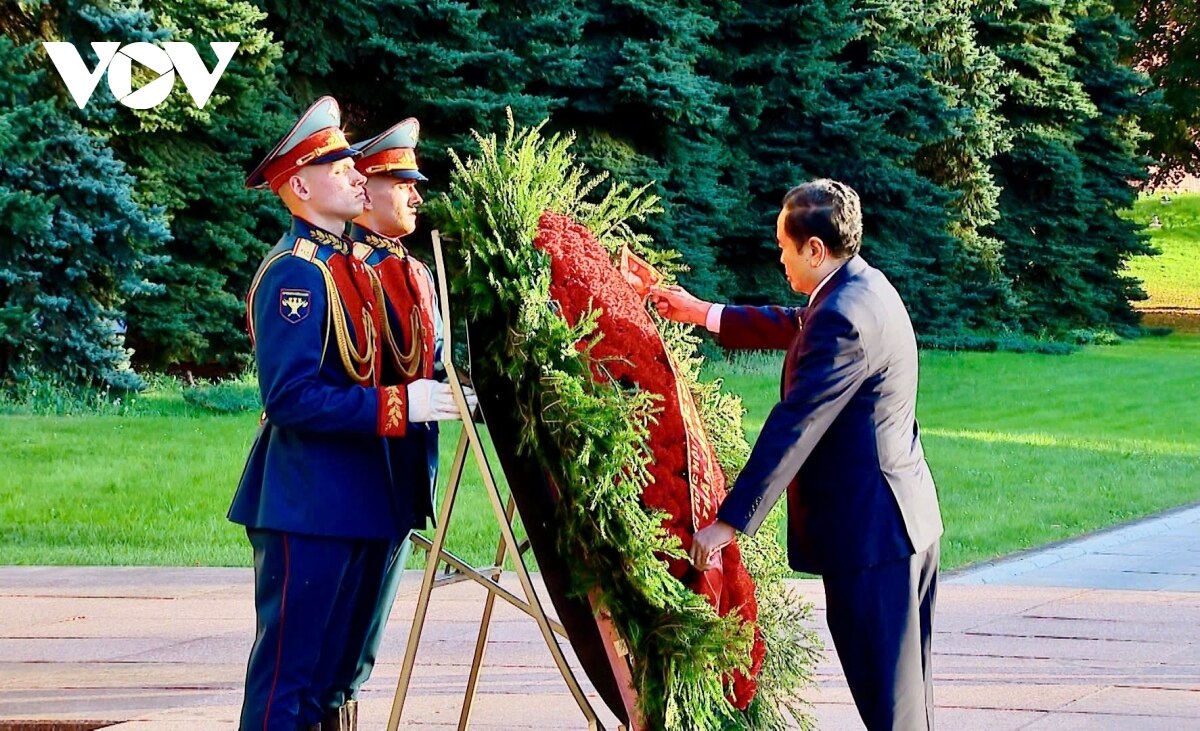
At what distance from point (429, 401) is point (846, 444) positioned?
1.10 metres

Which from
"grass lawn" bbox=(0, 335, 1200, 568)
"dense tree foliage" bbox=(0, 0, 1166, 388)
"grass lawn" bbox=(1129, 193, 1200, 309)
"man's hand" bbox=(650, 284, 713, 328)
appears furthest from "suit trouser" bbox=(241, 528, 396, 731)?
"grass lawn" bbox=(1129, 193, 1200, 309)

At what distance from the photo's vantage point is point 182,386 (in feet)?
56.7

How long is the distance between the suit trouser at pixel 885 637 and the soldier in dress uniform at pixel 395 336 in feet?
3.77

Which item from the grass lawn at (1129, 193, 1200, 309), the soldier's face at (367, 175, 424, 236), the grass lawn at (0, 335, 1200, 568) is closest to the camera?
the soldier's face at (367, 175, 424, 236)

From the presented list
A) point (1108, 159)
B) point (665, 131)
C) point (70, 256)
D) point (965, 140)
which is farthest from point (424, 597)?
point (1108, 159)

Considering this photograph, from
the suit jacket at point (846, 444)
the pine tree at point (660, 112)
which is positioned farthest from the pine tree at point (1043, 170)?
the suit jacket at point (846, 444)

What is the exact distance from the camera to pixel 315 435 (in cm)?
406

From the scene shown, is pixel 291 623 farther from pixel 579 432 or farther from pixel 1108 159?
pixel 1108 159

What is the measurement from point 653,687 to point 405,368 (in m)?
1.09

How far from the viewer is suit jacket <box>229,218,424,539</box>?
12.9 ft

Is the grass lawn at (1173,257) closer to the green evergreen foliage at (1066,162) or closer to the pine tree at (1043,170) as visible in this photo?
the green evergreen foliage at (1066,162)

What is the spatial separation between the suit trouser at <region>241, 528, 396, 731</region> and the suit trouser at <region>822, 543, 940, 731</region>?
1.34 metres

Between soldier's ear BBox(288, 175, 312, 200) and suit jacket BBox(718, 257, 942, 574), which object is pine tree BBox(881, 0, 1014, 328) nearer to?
suit jacket BBox(718, 257, 942, 574)

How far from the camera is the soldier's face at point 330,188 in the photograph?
416cm
